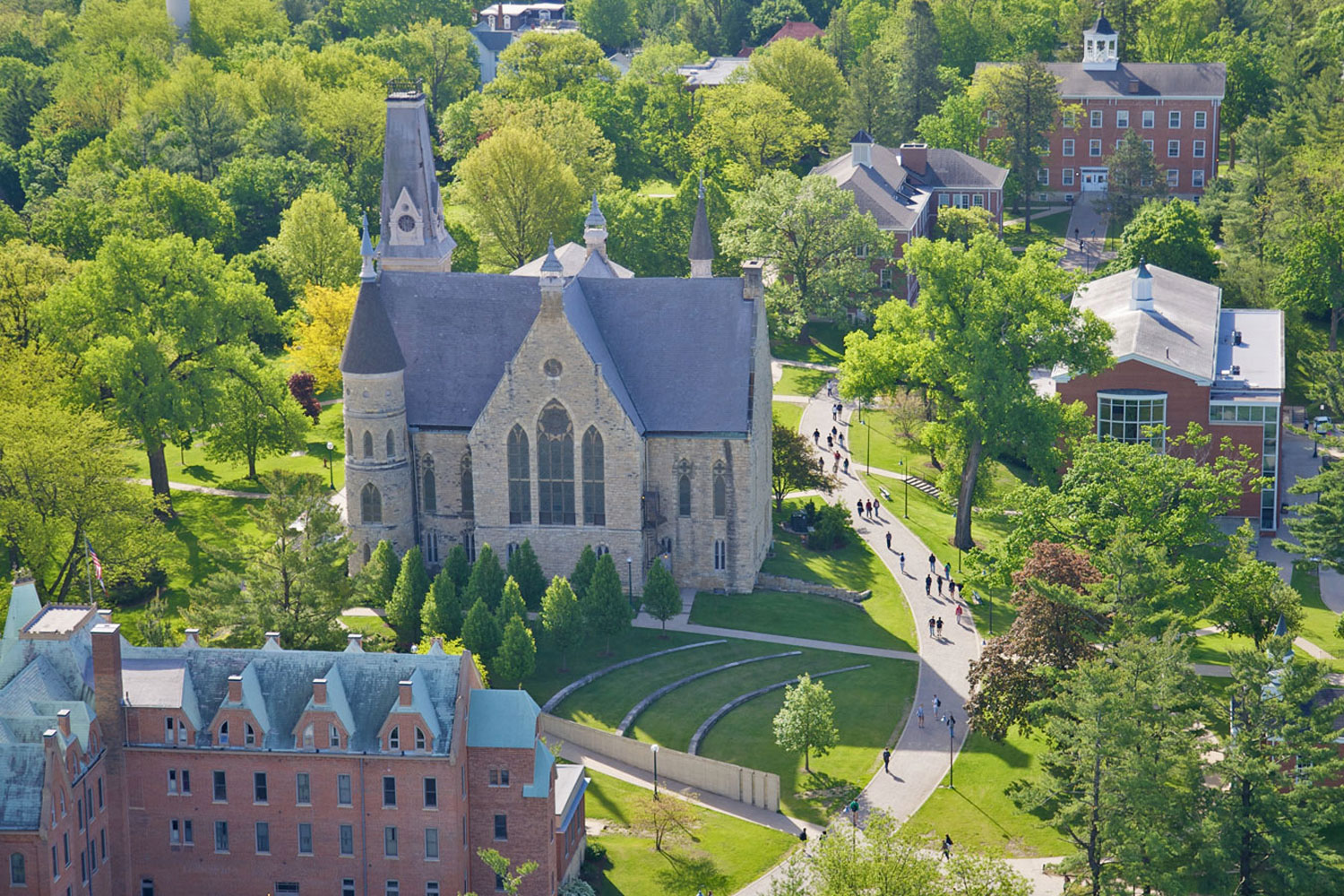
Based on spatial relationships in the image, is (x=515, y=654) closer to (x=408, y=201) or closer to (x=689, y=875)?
(x=689, y=875)

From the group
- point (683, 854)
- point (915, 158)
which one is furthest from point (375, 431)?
point (915, 158)

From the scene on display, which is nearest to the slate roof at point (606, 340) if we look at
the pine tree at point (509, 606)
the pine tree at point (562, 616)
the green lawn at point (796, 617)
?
the green lawn at point (796, 617)

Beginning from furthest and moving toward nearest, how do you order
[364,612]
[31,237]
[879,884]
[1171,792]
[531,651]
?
[31,237] < [364,612] < [531,651] < [1171,792] < [879,884]

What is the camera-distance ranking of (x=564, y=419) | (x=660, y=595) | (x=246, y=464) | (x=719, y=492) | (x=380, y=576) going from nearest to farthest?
(x=660, y=595), (x=380, y=576), (x=564, y=419), (x=719, y=492), (x=246, y=464)

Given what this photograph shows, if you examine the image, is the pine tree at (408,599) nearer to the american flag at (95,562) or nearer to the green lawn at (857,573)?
the american flag at (95,562)

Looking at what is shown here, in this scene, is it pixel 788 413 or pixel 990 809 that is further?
pixel 788 413

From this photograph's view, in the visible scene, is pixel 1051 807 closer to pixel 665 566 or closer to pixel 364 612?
pixel 665 566

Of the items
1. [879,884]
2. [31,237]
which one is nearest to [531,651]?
[879,884]
